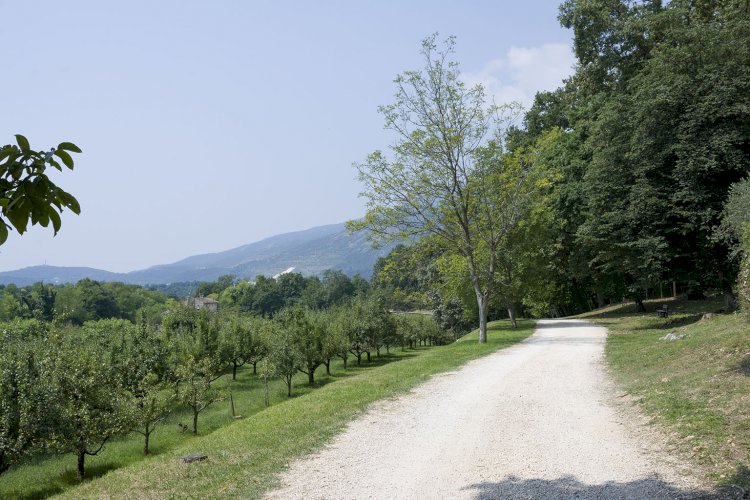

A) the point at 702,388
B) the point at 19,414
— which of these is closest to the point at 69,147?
the point at 702,388

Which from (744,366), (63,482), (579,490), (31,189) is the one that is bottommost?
(63,482)

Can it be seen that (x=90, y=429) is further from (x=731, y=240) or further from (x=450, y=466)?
(x=731, y=240)

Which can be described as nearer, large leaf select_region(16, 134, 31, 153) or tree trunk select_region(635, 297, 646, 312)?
large leaf select_region(16, 134, 31, 153)

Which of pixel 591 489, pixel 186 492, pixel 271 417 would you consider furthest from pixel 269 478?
pixel 271 417

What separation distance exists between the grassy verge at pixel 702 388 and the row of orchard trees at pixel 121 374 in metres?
16.1

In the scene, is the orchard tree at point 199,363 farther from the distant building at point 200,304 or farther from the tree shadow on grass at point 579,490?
the tree shadow on grass at point 579,490

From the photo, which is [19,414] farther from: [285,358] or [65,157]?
[65,157]

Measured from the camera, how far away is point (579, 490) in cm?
661

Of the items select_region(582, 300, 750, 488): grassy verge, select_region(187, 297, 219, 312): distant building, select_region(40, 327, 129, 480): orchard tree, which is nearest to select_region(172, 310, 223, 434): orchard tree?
select_region(40, 327, 129, 480): orchard tree

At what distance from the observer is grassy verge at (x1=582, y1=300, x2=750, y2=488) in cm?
726

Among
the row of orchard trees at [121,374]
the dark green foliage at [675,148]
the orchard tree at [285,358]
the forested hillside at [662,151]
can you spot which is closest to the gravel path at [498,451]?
the row of orchard trees at [121,374]

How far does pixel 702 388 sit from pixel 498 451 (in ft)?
15.9

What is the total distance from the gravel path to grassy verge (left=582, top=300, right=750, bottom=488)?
428mm

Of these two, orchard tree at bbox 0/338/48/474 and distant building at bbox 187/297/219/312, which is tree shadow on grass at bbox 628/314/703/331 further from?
distant building at bbox 187/297/219/312
